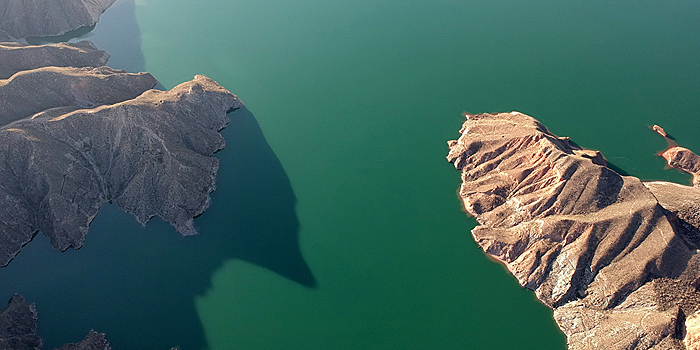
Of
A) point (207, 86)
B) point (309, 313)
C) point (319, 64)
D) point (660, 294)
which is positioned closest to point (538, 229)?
point (660, 294)

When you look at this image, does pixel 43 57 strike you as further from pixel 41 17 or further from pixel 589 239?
pixel 589 239

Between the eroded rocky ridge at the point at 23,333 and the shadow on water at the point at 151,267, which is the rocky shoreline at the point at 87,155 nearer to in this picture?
the eroded rocky ridge at the point at 23,333

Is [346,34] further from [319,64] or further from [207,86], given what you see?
[207,86]

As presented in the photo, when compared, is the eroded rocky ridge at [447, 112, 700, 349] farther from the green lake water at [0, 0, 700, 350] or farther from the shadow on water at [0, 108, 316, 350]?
the shadow on water at [0, 108, 316, 350]

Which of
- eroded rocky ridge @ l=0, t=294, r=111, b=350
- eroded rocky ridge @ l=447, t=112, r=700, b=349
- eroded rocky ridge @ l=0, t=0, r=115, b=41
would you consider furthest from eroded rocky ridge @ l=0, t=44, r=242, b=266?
eroded rocky ridge @ l=447, t=112, r=700, b=349

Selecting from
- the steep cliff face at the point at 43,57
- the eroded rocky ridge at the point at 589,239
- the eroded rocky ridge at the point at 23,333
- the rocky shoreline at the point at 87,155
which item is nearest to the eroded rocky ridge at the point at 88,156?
the rocky shoreline at the point at 87,155

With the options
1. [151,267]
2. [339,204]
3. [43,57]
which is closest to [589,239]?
[339,204]
